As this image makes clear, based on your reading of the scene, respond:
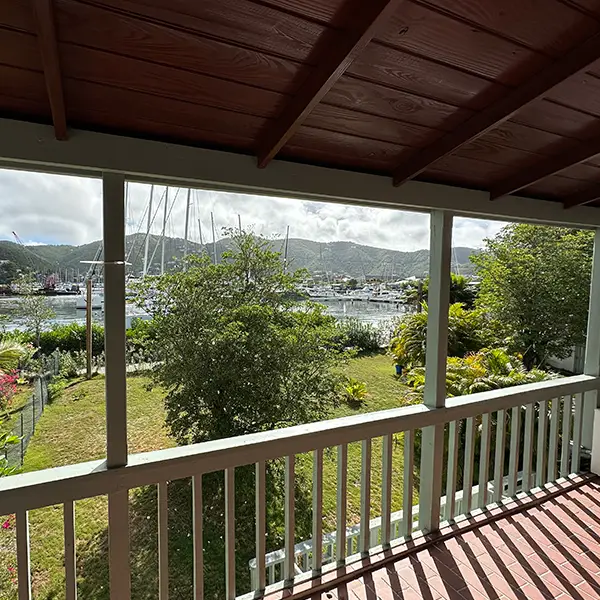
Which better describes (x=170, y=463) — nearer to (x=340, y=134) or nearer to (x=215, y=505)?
(x=340, y=134)

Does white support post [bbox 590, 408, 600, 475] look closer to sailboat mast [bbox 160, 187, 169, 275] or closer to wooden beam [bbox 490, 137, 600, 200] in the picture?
wooden beam [bbox 490, 137, 600, 200]

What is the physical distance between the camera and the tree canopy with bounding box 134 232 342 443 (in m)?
4.00

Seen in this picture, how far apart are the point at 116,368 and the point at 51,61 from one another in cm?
104

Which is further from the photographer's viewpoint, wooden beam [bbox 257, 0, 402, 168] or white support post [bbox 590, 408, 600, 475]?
white support post [bbox 590, 408, 600, 475]

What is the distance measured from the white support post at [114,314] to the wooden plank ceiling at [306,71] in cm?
26

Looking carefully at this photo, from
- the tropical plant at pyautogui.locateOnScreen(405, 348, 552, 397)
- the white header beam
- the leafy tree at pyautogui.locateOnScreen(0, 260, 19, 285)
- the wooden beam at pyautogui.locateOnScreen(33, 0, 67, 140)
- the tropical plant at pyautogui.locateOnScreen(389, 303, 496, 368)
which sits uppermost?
the wooden beam at pyautogui.locateOnScreen(33, 0, 67, 140)

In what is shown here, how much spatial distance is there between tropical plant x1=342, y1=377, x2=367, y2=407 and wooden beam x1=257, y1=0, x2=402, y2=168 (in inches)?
140

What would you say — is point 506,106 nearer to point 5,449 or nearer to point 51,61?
point 51,61

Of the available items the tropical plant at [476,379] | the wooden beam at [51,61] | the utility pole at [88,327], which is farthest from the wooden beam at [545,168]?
the tropical plant at [476,379]

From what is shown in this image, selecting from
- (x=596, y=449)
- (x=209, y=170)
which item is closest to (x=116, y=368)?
(x=209, y=170)

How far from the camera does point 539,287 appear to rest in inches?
261

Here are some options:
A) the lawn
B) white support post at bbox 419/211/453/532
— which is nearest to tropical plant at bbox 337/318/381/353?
the lawn

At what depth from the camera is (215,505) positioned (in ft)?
12.4

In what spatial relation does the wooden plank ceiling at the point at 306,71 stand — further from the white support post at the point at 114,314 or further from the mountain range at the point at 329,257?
the mountain range at the point at 329,257
